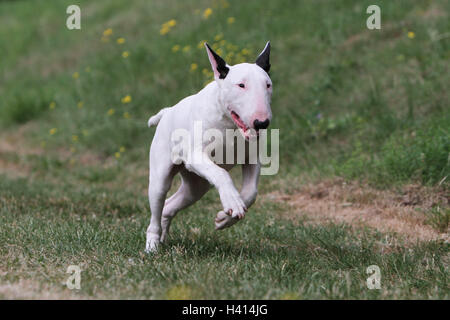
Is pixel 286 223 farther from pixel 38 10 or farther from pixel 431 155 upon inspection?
pixel 38 10

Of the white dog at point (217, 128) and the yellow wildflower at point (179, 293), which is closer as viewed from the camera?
the yellow wildflower at point (179, 293)

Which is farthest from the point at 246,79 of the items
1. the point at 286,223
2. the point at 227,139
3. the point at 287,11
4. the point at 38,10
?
the point at 38,10

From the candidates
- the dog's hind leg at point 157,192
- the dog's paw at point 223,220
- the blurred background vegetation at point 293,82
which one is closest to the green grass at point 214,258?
the dog's hind leg at point 157,192

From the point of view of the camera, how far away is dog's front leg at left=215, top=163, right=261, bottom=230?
446cm

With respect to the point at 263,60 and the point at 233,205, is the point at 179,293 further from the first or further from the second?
the point at 263,60

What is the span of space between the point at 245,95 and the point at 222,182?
56 cm

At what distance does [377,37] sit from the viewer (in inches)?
415

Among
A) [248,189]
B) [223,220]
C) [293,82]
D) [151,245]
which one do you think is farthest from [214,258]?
[293,82]

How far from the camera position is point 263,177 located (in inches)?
330

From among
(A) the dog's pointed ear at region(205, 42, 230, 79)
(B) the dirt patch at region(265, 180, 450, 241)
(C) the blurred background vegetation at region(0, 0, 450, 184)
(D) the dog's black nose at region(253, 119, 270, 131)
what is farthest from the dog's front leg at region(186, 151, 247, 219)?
(C) the blurred background vegetation at region(0, 0, 450, 184)

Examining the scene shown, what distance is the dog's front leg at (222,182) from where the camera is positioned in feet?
13.2

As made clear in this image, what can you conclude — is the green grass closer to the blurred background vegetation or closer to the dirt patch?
the dirt patch

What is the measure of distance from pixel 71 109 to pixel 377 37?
5.63 m

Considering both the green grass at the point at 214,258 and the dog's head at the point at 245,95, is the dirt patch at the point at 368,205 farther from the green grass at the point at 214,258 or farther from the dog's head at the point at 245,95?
the dog's head at the point at 245,95
